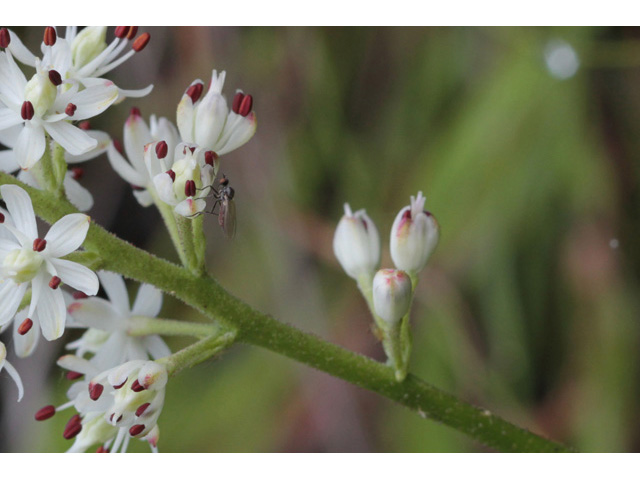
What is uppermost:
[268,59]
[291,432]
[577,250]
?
[268,59]

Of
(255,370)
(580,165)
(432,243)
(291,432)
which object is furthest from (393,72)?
(432,243)

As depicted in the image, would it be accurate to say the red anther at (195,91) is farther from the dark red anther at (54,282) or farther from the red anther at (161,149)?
the dark red anther at (54,282)

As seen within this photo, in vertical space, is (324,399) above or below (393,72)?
below

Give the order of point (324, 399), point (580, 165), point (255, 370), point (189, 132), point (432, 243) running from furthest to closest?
point (324, 399) < point (255, 370) < point (580, 165) < point (432, 243) < point (189, 132)

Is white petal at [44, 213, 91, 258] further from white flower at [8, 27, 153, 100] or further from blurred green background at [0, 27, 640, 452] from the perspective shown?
blurred green background at [0, 27, 640, 452]

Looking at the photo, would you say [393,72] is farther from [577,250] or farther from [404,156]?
[577,250]

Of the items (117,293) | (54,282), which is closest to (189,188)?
(54,282)

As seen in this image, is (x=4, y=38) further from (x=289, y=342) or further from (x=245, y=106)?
(x=289, y=342)
